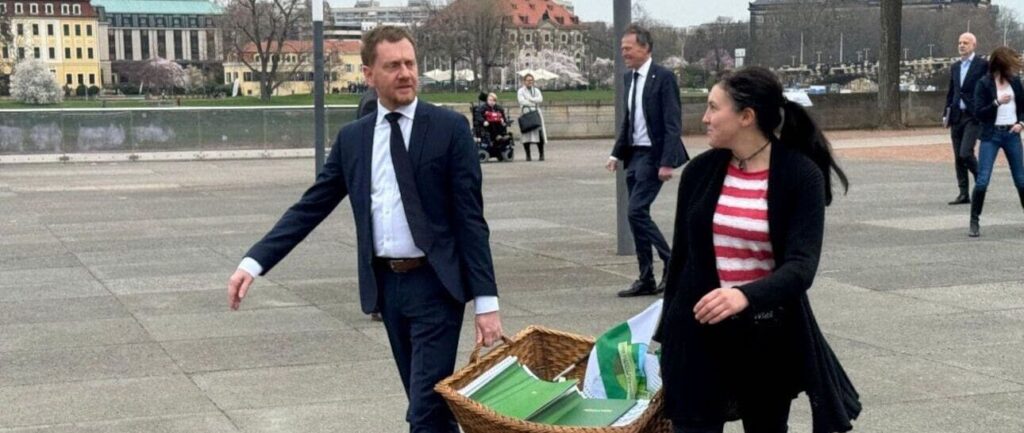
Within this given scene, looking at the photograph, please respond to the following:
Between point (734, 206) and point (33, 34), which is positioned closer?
point (734, 206)

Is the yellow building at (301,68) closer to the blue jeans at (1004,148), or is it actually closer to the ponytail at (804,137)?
the blue jeans at (1004,148)

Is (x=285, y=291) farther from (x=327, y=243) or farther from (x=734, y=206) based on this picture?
(x=734, y=206)

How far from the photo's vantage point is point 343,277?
11.1 m

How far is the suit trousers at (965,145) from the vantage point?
14.1 meters

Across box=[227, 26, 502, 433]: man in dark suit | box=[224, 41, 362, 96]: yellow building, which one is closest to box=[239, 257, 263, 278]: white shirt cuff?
box=[227, 26, 502, 433]: man in dark suit

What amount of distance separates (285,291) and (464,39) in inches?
3273

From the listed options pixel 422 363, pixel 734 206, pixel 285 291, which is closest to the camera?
pixel 734 206

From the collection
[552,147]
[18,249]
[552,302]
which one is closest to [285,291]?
[552,302]

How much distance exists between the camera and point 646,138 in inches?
383

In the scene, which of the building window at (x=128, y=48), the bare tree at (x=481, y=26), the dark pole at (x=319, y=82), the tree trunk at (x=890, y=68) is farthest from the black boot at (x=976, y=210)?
the building window at (x=128, y=48)

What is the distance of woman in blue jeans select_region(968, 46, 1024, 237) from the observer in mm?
12977

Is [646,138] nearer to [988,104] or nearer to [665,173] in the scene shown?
[665,173]

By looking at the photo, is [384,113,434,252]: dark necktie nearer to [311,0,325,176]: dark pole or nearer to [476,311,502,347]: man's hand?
[476,311,502,347]: man's hand

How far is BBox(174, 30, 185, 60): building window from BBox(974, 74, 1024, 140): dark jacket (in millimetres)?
158736
